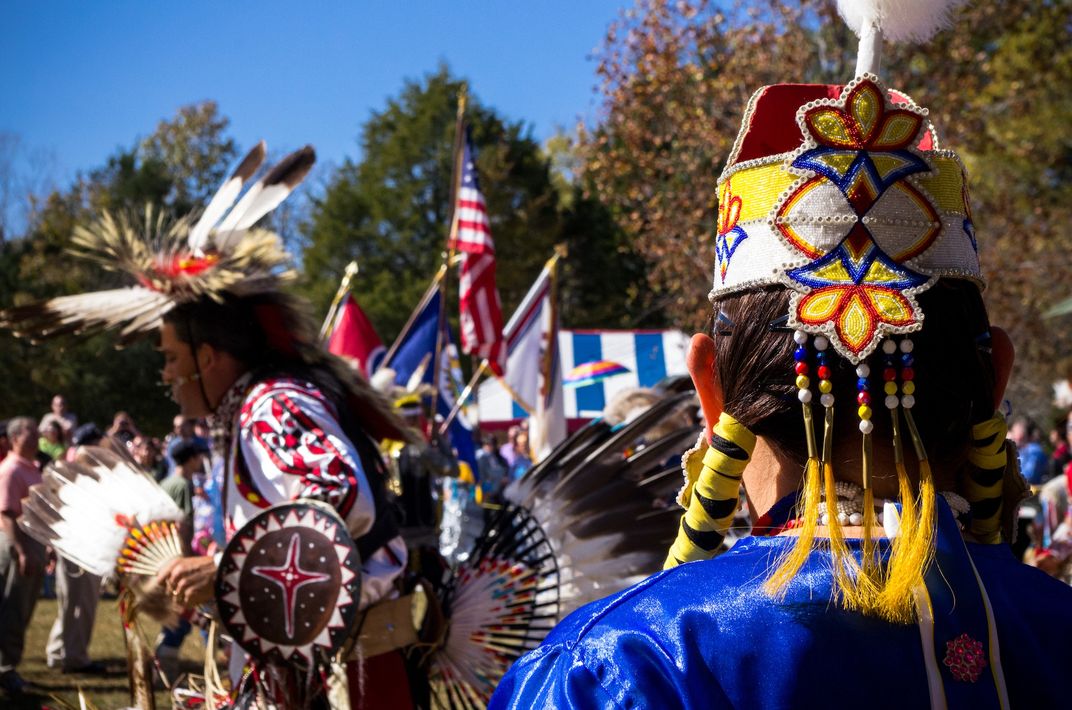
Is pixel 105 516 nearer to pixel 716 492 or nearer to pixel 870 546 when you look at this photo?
pixel 716 492

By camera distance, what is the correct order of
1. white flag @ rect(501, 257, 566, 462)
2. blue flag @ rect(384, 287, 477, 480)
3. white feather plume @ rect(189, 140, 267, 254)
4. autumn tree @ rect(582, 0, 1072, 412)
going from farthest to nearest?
autumn tree @ rect(582, 0, 1072, 412), white flag @ rect(501, 257, 566, 462), blue flag @ rect(384, 287, 477, 480), white feather plume @ rect(189, 140, 267, 254)

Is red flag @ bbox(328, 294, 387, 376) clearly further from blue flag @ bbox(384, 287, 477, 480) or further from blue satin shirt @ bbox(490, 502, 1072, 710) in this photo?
blue satin shirt @ bbox(490, 502, 1072, 710)

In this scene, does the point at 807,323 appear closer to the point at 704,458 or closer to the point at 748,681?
the point at 704,458

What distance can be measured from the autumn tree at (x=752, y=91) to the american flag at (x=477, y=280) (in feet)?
11.6

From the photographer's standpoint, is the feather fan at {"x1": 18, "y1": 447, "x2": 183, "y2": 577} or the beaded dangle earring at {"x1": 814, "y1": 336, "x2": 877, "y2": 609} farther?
the feather fan at {"x1": 18, "y1": 447, "x2": 183, "y2": 577}

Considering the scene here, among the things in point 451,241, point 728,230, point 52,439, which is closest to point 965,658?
point 728,230

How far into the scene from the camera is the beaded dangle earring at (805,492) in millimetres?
1115

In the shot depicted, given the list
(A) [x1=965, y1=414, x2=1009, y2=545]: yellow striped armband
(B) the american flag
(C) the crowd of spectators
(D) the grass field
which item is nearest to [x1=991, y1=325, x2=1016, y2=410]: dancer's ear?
(A) [x1=965, y1=414, x2=1009, y2=545]: yellow striped armband

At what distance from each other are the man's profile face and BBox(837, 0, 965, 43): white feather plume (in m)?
2.21

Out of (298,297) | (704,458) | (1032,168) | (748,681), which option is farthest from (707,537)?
(1032,168)

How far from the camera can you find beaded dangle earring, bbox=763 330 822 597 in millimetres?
1115

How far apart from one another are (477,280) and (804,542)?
7.66 m

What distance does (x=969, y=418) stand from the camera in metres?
1.22

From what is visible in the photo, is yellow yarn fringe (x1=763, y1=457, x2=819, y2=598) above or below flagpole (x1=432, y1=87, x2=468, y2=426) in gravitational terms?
below
